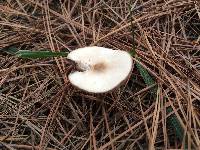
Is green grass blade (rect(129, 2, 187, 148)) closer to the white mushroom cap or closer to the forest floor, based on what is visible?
the forest floor

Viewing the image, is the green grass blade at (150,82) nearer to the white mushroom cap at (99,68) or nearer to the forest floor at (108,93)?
the forest floor at (108,93)

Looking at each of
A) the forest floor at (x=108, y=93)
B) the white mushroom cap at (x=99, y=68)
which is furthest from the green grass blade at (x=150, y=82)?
the white mushroom cap at (x=99, y=68)

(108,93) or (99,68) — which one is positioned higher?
(99,68)

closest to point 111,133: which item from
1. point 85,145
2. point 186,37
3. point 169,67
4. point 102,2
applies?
point 85,145

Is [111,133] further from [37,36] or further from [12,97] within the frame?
[37,36]

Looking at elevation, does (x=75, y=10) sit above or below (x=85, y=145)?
above

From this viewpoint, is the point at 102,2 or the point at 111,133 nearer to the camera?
the point at 111,133

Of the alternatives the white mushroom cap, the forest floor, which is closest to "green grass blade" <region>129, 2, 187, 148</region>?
the forest floor

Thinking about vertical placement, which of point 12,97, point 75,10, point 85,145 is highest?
point 75,10
